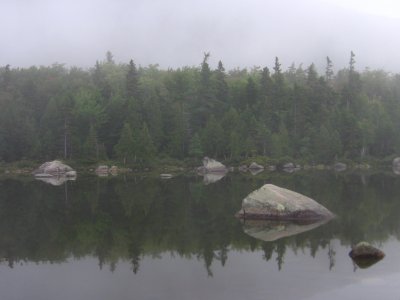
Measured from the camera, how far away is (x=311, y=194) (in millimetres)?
34188

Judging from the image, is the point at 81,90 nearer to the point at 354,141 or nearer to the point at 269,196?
the point at 354,141

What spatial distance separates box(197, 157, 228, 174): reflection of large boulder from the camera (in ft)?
228

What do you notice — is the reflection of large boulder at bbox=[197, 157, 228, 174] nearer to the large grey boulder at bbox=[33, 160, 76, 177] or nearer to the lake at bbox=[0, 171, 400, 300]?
the large grey boulder at bbox=[33, 160, 76, 177]

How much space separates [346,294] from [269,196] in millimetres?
11362

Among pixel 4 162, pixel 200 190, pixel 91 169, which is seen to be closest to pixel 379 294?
pixel 200 190

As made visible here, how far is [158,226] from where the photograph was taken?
2300 cm

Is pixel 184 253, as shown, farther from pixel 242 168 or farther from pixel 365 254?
pixel 242 168

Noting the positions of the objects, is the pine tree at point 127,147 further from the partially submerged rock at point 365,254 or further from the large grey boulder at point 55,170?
the partially submerged rock at point 365,254

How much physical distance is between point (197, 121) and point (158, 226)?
67749 millimetres

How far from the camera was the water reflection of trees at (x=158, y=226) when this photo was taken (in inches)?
722

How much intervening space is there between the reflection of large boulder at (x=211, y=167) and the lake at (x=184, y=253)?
38367 millimetres

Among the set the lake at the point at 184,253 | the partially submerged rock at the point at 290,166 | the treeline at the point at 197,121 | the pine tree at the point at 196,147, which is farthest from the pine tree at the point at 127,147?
the lake at the point at 184,253

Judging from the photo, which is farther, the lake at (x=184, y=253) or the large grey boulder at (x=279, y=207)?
the large grey boulder at (x=279, y=207)

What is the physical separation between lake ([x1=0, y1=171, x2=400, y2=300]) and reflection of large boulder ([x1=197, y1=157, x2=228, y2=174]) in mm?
38367
